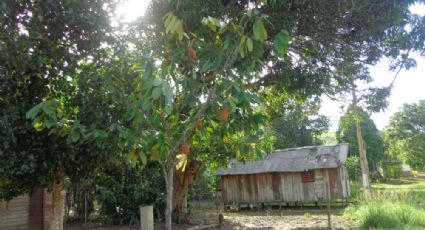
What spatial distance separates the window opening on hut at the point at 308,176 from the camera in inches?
882

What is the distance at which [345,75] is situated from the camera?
35.7 feet

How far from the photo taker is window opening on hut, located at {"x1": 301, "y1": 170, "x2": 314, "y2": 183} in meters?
22.4

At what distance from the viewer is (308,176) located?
22.5m

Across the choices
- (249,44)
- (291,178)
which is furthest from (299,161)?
(249,44)

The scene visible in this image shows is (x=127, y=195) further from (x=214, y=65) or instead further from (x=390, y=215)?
(x=214, y=65)

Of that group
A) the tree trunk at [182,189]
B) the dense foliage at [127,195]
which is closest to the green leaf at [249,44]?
the tree trunk at [182,189]

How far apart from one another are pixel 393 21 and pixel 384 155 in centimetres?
4476

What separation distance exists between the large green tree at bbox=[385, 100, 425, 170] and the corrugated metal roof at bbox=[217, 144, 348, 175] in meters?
22.1

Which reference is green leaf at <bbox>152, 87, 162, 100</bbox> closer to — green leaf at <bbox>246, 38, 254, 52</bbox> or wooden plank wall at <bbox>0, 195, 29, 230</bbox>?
green leaf at <bbox>246, 38, 254, 52</bbox>

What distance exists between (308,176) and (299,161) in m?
1.03

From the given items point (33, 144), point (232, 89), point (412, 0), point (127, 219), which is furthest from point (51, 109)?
point (127, 219)

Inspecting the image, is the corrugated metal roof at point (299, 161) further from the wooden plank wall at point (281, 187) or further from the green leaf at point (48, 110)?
the green leaf at point (48, 110)

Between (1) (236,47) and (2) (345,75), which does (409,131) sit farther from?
(1) (236,47)

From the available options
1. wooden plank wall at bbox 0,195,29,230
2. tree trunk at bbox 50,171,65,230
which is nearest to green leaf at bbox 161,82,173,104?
tree trunk at bbox 50,171,65,230
